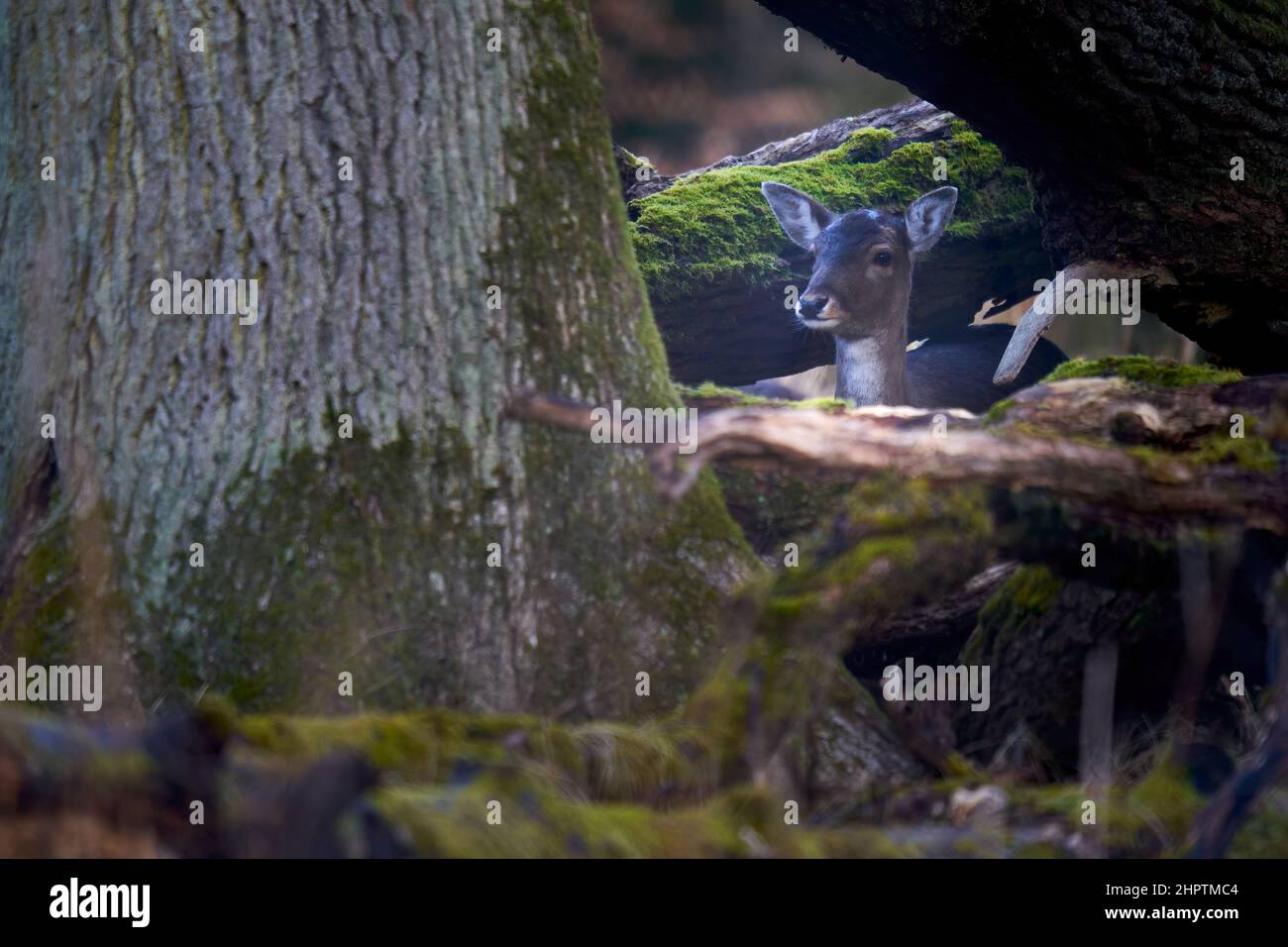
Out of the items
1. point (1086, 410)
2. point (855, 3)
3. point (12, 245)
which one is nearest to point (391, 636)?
point (12, 245)

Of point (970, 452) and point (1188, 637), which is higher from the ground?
point (970, 452)

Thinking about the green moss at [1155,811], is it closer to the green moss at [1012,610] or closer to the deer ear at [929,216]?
the green moss at [1012,610]

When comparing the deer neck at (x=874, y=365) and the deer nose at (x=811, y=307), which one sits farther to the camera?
the deer neck at (x=874, y=365)

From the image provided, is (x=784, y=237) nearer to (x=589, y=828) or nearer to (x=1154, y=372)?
(x=1154, y=372)

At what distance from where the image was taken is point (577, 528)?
10.9 feet

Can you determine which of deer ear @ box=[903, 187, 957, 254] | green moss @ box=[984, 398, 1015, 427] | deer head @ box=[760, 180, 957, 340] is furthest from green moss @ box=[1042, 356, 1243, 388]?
deer head @ box=[760, 180, 957, 340]

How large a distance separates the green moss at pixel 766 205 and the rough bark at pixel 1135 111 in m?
1.73

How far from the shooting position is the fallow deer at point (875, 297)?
25.3ft

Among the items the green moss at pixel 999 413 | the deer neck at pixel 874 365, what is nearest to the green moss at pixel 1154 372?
the green moss at pixel 999 413

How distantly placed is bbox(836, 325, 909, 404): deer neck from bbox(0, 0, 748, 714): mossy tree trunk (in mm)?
4714

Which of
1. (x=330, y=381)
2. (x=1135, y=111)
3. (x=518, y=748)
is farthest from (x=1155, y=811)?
(x=1135, y=111)

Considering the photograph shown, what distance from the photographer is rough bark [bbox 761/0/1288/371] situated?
5.01 meters
